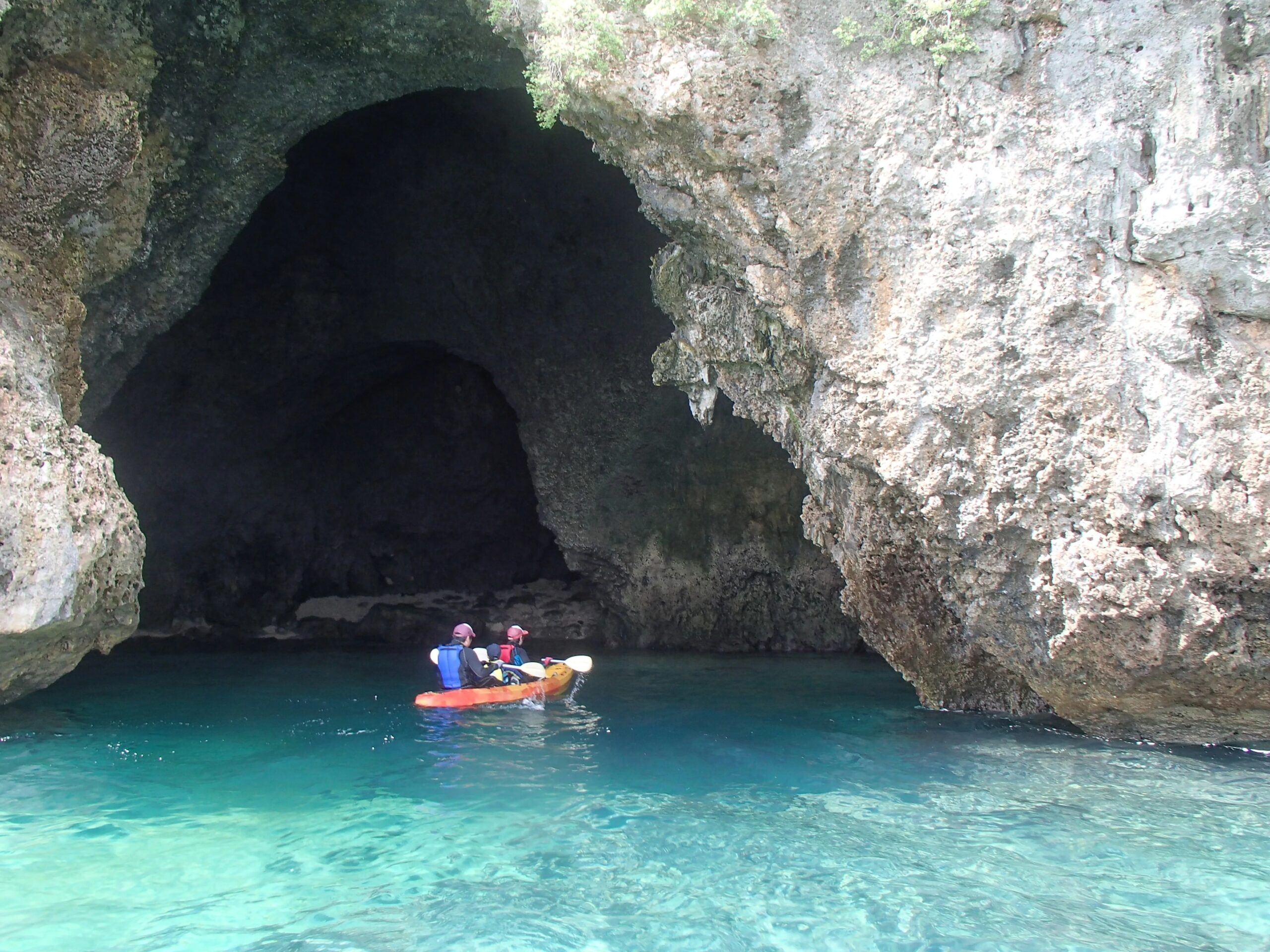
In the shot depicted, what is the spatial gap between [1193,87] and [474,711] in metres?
8.17

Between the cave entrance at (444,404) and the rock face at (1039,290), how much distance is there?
624 centimetres

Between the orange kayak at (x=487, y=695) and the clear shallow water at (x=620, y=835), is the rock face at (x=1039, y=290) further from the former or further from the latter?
the orange kayak at (x=487, y=695)

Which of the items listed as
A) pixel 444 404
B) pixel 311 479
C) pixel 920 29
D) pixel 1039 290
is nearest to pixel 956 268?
pixel 1039 290

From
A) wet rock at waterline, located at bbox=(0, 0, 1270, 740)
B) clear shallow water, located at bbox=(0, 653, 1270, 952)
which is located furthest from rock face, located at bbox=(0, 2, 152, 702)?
clear shallow water, located at bbox=(0, 653, 1270, 952)

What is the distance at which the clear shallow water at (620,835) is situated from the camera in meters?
4.27

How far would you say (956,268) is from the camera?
689cm

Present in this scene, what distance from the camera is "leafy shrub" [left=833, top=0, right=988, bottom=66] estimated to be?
6785 mm

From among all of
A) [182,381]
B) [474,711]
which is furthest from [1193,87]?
[182,381]

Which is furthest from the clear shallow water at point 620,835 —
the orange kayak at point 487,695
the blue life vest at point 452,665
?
the blue life vest at point 452,665

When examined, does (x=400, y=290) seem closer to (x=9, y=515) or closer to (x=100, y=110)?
(x=100, y=110)

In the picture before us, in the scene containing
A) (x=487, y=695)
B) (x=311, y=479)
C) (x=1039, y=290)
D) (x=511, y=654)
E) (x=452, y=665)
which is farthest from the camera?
(x=311, y=479)

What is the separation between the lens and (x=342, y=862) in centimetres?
514

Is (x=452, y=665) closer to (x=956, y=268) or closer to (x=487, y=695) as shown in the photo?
(x=487, y=695)

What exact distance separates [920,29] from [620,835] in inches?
232
